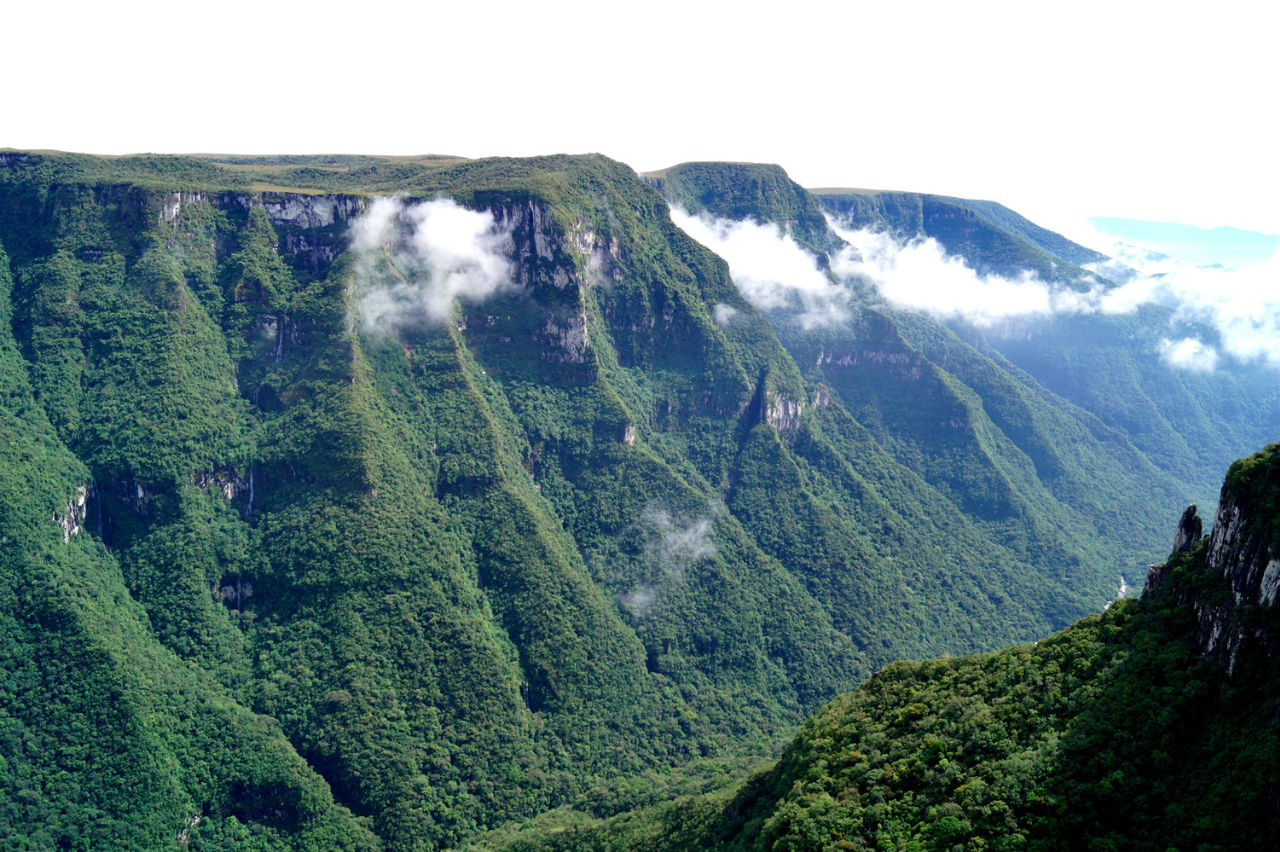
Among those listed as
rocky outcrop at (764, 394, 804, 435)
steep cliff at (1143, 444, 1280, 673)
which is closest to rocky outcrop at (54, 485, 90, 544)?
rocky outcrop at (764, 394, 804, 435)

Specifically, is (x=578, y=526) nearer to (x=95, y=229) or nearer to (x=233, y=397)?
(x=233, y=397)

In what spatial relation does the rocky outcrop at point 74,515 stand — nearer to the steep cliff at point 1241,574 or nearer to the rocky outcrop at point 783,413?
the rocky outcrop at point 783,413

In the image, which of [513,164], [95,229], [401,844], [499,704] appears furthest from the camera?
[513,164]

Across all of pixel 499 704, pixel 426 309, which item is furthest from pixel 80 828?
pixel 426 309

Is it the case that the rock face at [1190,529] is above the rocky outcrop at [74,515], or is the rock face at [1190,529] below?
above

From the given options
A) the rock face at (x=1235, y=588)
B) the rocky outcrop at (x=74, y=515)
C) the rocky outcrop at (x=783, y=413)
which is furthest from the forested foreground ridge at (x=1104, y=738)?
the rocky outcrop at (x=783, y=413)

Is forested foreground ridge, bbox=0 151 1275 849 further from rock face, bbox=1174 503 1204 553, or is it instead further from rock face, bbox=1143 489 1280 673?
rock face, bbox=1143 489 1280 673
